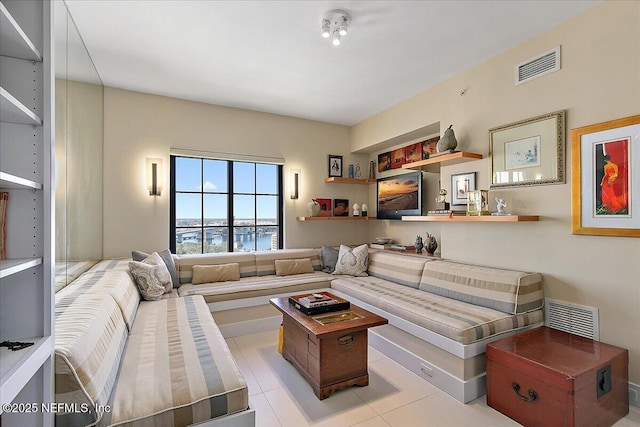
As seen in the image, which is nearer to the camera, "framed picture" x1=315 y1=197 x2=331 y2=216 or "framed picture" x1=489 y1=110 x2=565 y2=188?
"framed picture" x1=489 y1=110 x2=565 y2=188

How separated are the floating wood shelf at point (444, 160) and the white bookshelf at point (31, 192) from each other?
3078mm

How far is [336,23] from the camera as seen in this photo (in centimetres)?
238

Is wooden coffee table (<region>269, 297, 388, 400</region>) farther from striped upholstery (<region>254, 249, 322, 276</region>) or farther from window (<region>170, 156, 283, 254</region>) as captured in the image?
window (<region>170, 156, 283, 254</region>)

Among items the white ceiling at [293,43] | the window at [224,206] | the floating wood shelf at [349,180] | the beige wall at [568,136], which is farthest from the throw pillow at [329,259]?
the white ceiling at [293,43]

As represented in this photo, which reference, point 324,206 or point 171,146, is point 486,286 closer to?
point 324,206

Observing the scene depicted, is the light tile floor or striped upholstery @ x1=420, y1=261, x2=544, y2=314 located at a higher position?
striped upholstery @ x1=420, y1=261, x2=544, y2=314

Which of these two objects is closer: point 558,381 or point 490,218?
point 558,381

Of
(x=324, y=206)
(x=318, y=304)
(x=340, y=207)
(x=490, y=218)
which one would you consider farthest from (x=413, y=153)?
(x=318, y=304)

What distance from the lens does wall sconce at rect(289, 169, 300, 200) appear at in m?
4.71

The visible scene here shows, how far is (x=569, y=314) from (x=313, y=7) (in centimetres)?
309

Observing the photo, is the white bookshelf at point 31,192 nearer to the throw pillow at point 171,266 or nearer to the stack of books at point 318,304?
the stack of books at point 318,304

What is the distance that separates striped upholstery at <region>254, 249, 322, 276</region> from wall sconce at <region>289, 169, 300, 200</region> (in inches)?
35.2

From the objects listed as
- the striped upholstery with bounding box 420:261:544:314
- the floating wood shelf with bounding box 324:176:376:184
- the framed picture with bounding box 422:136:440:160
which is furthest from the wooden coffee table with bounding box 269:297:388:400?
the floating wood shelf with bounding box 324:176:376:184

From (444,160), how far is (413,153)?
113cm
